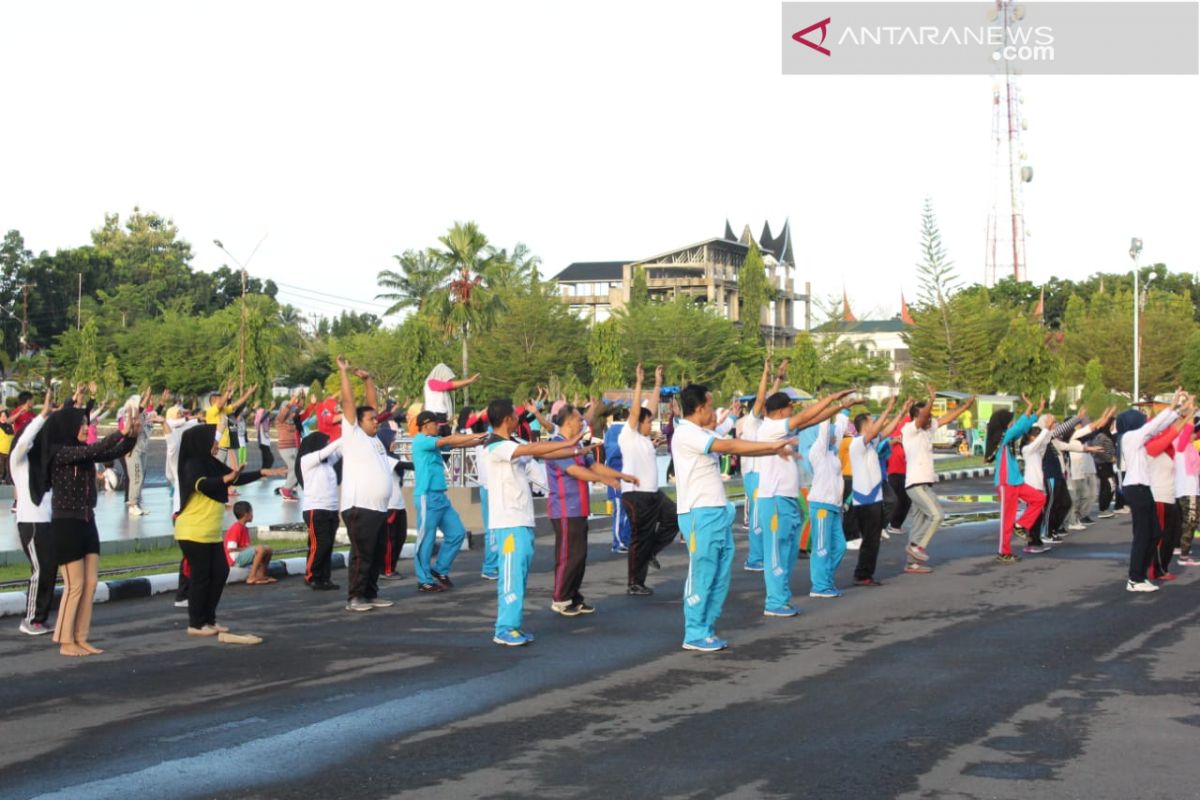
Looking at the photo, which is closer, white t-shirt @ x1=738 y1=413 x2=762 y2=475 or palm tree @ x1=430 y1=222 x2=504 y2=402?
white t-shirt @ x1=738 y1=413 x2=762 y2=475

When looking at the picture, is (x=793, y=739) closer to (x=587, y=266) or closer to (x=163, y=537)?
(x=163, y=537)

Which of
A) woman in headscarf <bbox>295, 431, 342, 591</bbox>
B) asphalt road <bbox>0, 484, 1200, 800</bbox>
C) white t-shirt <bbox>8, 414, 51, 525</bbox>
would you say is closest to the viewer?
asphalt road <bbox>0, 484, 1200, 800</bbox>

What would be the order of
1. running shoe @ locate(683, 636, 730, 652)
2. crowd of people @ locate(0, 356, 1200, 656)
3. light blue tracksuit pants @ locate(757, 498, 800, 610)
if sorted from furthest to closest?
1. light blue tracksuit pants @ locate(757, 498, 800, 610)
2. crowd of people @ locate(0, 356, 1200, 656)
3. running shoe @ locate(683, 636, 730, 652)

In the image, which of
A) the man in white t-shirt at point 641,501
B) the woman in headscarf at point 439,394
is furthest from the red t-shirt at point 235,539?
the man in white t-shirt at point 641,501

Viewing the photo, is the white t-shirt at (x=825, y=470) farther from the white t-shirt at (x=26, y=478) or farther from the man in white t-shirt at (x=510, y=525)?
the white t-shirt at (x=26, y=478)

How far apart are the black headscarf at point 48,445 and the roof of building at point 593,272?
369ft

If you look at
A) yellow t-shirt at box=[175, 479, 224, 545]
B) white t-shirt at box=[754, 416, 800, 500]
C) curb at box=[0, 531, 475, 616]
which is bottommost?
curb at box=[0, 531, 475, 616]

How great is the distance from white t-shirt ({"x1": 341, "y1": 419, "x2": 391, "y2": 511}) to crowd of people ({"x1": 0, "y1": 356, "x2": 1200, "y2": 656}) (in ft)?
0.06

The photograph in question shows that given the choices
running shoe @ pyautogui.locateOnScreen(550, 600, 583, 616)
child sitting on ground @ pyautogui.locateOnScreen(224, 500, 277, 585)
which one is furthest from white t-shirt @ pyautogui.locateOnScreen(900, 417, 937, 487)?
child sitting on ground @ pyautogui.locateOnScreen(224, 500, 277, 585)

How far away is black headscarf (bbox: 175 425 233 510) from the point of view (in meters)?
10.8

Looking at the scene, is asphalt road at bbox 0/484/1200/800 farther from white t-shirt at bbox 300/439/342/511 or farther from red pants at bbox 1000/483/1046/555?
red pants at bbox 1000/483/1046/555

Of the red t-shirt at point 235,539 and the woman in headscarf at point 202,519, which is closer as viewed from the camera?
the woman in headscarf at point 202,519

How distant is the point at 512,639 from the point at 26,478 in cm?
390

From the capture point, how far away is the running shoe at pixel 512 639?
1055 cm
